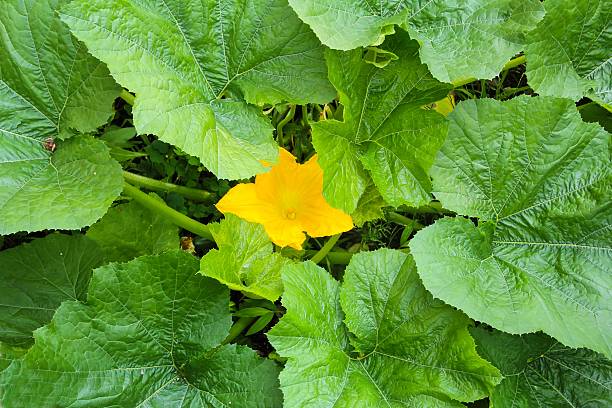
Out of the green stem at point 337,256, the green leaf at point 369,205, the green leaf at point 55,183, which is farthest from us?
the green stem at point 337,256

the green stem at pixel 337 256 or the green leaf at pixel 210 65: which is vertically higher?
the green leaf at pixel 210 65

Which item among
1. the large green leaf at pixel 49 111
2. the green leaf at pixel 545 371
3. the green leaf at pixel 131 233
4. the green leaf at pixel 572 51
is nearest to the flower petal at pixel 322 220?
the green leaf at pixel 131 233

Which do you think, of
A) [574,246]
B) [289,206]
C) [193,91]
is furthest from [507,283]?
[193,91]

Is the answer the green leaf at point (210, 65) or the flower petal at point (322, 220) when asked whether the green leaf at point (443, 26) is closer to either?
the green leaf at point (210, 65)

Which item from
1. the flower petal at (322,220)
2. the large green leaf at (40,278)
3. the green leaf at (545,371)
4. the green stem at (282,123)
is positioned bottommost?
the green leaf at (545,371)

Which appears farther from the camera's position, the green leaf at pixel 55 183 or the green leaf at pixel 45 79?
the green leaf at pixel 45 79

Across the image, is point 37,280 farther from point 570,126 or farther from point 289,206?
point 570,126

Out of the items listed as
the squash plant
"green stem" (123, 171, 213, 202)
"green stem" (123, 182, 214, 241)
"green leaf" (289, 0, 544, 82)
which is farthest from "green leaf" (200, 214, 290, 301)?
"green leaf" (289, 0, 544, 82)
